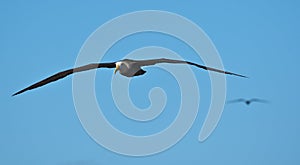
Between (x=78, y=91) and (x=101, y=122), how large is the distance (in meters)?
1.96

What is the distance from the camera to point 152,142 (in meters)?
48.5

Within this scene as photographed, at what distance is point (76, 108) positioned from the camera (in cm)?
4656

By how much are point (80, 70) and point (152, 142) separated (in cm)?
554

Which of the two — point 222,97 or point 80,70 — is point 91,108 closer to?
point 80,70

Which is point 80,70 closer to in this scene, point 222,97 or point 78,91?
point 78,91

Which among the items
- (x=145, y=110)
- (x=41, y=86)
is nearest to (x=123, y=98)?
(x=145, y=110)

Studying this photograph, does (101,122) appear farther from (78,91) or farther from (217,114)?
(217,114)

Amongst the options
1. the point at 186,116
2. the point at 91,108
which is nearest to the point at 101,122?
the point at 91,108

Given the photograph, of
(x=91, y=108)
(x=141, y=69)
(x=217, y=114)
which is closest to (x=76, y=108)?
(x=91, y=108)

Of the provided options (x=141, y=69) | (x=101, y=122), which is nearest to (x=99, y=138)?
(x=101, y=122)

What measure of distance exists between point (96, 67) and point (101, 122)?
9.73 ft

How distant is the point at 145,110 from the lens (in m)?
47.8

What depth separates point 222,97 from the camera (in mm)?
47125

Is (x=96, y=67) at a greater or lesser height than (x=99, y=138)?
greater
